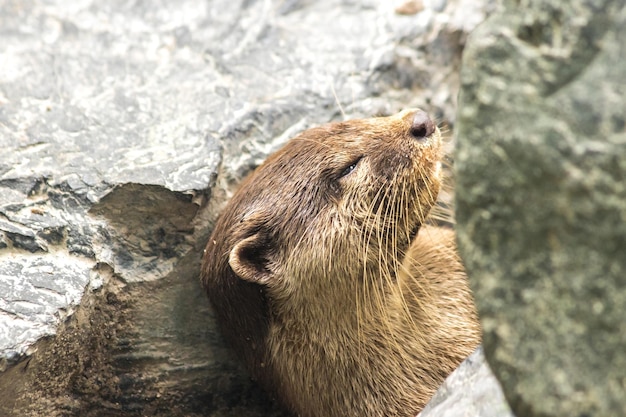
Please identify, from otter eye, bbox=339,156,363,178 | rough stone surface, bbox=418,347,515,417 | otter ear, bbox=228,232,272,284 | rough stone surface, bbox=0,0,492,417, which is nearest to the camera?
rough stone surface, bbox=418,347,515,417

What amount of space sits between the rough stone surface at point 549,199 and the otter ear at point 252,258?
1.66 meters

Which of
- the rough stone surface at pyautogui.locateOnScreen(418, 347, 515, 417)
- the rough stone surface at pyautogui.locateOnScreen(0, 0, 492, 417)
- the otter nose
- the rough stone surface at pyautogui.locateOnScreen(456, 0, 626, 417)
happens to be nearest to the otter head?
the otter nose

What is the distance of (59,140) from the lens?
394 centimetres

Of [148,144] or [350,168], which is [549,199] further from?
[148,144]

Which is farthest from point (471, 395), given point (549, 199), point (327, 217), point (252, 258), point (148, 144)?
point (148, 144)

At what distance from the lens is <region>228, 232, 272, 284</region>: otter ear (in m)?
3.26

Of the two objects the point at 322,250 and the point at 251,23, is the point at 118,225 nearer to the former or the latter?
the point at 322,250

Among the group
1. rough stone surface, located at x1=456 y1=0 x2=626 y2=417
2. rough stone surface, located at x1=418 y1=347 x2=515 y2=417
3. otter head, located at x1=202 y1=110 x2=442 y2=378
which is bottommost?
rough stone surface, located at x1=418 y1=347 x2=515 y2=417

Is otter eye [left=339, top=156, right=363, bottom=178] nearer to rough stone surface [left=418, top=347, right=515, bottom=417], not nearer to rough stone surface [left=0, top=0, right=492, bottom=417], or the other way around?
rough stone surface [left=0, top=0, right=492, bottom=417]

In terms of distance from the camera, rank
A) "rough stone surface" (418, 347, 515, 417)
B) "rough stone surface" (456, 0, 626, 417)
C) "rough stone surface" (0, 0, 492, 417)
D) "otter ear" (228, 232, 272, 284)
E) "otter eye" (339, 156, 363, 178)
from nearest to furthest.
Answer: "rough stone surface" (456, 0, 626, 417) < "rough stone surface" (418, 347, 515, 417) < "otter ear" (228, 232, 272, 284) < "otter eye" (339, 156, 363, 178) < "rough stone surface" (0, 0, 492, 417)

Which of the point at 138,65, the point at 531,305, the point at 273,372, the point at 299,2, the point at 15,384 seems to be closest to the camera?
the point at 531,305

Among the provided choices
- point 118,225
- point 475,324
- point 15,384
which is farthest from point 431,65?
point 15,384

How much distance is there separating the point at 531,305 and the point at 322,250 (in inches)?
68.0

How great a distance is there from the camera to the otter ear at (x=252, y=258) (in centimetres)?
326
